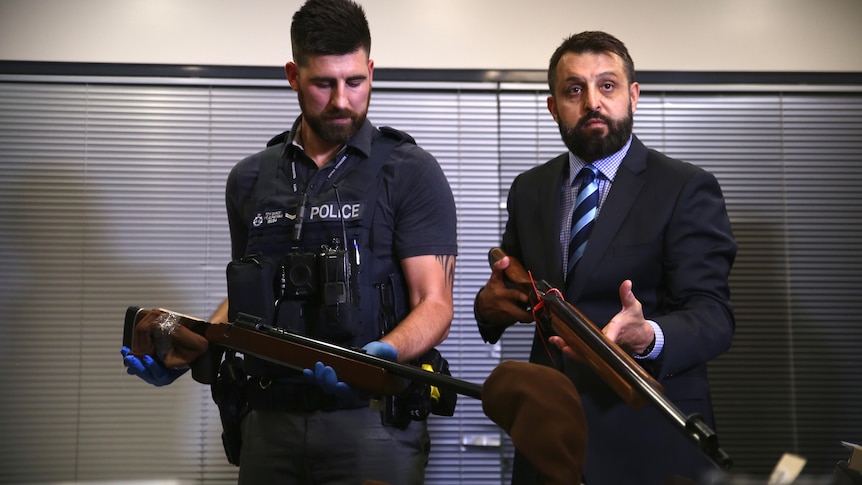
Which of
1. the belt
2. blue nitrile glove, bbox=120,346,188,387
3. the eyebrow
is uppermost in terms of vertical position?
the eyebrow

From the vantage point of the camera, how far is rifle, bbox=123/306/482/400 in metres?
1.88

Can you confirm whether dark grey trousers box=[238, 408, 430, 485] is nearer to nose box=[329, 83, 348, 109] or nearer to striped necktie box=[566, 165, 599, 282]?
striped necktie box=[566, 165, 599, 282]

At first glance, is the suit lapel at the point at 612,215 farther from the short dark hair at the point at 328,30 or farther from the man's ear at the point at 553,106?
the short dark hair at the point at 328,30

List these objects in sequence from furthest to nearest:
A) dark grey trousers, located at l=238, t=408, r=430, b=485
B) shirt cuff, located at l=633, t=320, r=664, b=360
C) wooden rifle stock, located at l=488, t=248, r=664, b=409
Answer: dark grey trousers, located at l=238, t=408, r=430, b=485
shirt cuff, located at l=633, t=320, r=664, b=360
wooden rifle stock, located at l=488, t=248, r=664, b=409

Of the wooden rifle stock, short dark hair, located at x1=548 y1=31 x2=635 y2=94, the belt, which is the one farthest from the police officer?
short dark hair, located at x1=548 y1=31 x2=635 y2=94

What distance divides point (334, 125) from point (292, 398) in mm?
701

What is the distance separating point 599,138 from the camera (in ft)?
7.20

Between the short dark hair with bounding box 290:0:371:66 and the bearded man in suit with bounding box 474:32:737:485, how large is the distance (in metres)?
0.54

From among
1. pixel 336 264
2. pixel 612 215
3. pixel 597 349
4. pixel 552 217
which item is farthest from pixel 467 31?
pixel 597 349

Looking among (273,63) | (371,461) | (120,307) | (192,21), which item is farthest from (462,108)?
(371,461)

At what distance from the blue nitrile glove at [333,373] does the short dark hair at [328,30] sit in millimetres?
774

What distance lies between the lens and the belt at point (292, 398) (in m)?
2.07

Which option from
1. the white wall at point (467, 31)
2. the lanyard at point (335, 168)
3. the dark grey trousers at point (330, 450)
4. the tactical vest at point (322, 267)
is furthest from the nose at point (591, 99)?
the white wall at point (467, 31)

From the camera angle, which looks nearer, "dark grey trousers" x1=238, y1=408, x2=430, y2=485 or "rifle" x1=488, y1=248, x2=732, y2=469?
"rifle" x1=488, y1=248, x2=732, y2=469
